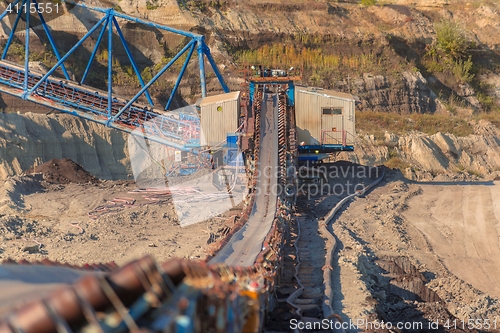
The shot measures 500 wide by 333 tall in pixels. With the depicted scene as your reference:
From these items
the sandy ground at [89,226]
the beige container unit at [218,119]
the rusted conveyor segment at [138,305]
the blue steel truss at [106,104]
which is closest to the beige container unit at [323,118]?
the beige container unit at [218,119]

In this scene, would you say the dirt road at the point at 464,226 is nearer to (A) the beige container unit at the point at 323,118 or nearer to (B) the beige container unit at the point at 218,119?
(A) the beige container unit at the point at 323,118

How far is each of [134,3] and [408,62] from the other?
22501mm

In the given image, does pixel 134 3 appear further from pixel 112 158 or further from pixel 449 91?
pixel 449 91

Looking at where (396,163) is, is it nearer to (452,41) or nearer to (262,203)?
(262,203)

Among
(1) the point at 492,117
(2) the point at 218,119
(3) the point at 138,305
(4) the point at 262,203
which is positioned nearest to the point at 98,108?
(2) the point at 218,119

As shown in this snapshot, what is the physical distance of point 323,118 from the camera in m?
28.4

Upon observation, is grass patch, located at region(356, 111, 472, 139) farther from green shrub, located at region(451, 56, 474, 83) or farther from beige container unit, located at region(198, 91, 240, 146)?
beige container unit, located at region(198, 91, 240, 146)

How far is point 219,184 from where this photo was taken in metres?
26.6

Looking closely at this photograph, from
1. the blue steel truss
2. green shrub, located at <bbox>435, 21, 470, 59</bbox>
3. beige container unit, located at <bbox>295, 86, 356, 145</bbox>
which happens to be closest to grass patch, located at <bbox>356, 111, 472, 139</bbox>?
green shrub, located at <bbox>435, 21, 470, 59</bbox>

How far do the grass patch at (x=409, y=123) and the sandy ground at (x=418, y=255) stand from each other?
14.6 metres

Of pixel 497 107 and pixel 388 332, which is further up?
pixel 497 107

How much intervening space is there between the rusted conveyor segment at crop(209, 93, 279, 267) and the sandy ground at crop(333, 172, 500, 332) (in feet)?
6.75

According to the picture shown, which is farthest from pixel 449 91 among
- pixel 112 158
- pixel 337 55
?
pixel 112 158

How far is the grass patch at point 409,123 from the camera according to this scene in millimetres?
44750
